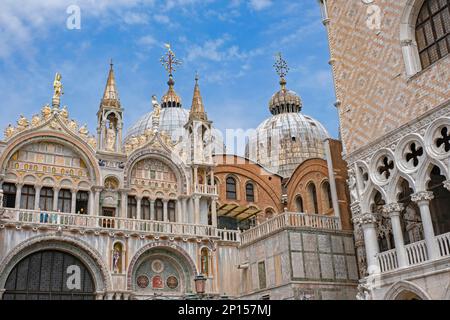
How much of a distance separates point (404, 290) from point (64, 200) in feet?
47.5

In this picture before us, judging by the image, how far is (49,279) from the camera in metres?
21.1

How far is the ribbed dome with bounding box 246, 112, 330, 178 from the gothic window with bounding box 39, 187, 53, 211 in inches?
1009

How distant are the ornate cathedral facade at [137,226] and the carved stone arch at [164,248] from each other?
0.16ft

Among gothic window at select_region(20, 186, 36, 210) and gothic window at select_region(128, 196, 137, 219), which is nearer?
gothic window at select_region(20, 186, 36, 210)

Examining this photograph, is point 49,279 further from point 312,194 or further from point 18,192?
point 312,194

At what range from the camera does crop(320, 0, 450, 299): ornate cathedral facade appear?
16250 mm

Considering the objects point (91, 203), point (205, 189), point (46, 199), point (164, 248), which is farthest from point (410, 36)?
point (46, 199)

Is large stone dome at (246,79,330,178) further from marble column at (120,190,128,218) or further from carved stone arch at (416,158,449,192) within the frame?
carved stone arch at (416,158,449,192)

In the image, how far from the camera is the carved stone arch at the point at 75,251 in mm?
20667

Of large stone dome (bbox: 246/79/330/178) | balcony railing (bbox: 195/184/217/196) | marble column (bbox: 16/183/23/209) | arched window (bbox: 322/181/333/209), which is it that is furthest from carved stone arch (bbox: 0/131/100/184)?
large stone dome (bbox: 246/79/330/178)

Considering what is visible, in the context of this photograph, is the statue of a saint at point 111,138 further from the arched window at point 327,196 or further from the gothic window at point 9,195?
the arched window at point 327,196

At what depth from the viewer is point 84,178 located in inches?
944

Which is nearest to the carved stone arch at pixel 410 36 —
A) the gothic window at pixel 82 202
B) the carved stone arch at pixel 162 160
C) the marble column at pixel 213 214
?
the marble column at pixel 213 214
